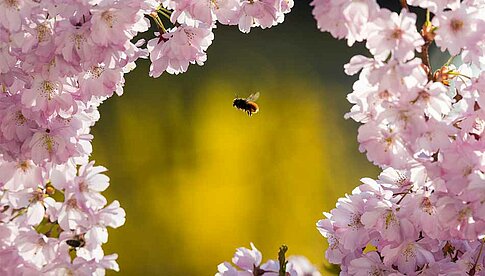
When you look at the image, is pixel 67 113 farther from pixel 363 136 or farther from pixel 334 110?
pixel 334 110

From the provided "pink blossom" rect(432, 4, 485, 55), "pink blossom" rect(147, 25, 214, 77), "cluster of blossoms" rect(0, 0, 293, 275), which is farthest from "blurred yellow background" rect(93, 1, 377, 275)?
"pink blossom" rect(432, 4, 485, 55)

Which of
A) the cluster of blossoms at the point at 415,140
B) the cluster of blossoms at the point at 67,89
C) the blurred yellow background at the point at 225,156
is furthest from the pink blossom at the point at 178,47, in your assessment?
the blurred yellow background at the point at 225,156

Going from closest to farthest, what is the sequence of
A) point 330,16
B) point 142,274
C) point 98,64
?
point 330,16, point 98,64, point 142,274

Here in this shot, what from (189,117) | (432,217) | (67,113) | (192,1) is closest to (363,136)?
(432,217)

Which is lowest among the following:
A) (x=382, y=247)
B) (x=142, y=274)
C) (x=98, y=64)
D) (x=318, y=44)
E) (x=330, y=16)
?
(x=382, y=247)

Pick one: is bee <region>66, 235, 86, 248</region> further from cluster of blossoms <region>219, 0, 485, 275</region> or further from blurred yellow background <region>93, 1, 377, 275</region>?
blurred yellow background <region>93, 1, 377, 275</region>

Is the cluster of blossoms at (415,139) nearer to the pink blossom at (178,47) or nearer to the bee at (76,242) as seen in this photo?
the pink blossom at (178,47)

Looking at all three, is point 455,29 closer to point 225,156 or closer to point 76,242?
point 76,242
